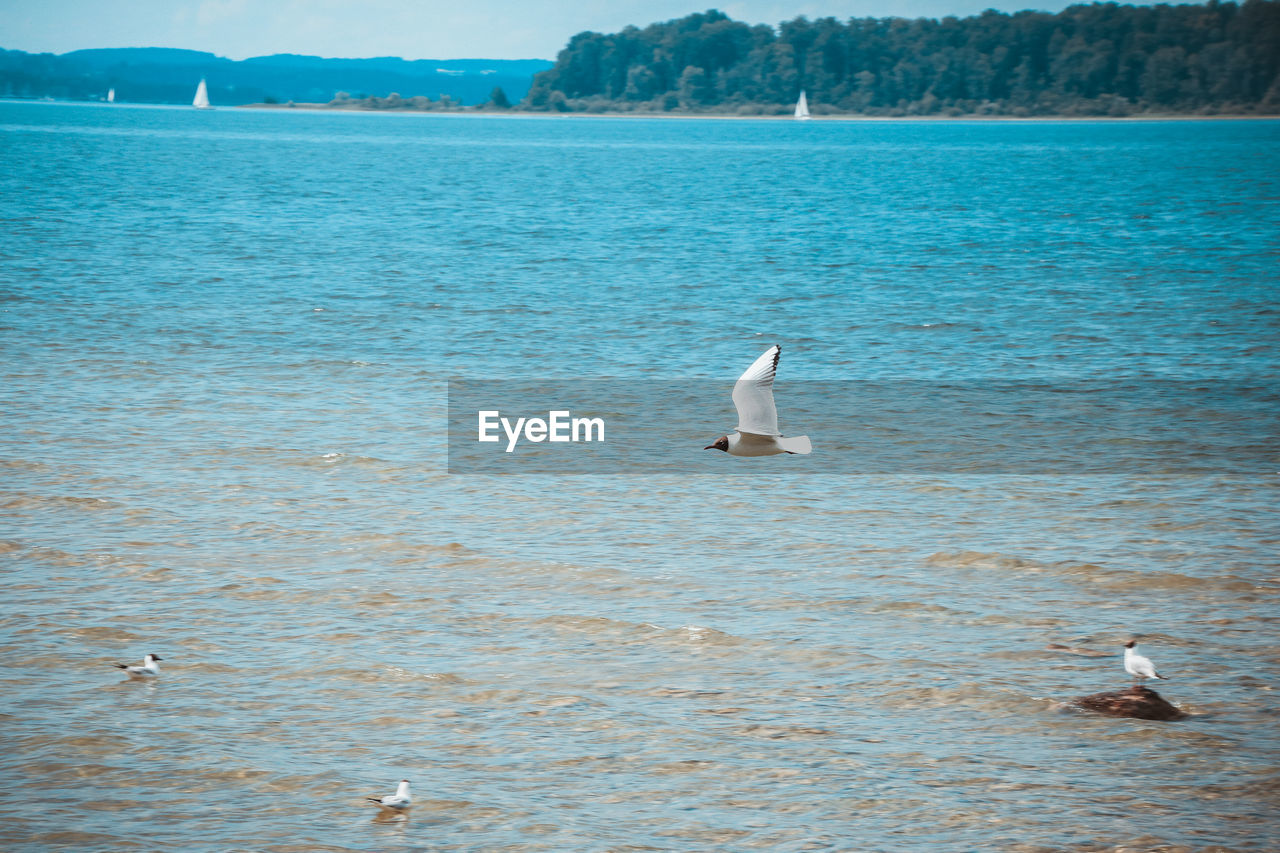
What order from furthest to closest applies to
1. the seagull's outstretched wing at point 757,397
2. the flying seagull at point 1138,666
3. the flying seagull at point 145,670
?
the seagull's outstretched wing at point 757,397
the flying seagull at point 145,670
the flying seagull at point 1138,666

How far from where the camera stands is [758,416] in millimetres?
15023

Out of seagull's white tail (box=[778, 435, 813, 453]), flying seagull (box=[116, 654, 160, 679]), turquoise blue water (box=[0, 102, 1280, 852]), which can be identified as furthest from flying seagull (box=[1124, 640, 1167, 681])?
flying seagull (box=[116, 654, 160, 679])

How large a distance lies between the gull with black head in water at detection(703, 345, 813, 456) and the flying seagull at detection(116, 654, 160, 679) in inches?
244

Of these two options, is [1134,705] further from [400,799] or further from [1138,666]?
[400,799]

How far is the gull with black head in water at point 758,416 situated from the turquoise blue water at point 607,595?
108 cm

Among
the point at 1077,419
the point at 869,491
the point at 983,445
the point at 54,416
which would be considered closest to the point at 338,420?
the point at 54,416

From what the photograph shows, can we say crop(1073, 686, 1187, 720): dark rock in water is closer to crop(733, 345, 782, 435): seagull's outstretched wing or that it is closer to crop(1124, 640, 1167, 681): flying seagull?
crop(1124, 640, 1167, 681): flying seagull

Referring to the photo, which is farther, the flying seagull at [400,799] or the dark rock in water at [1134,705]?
the dark rock in water at [1134,705]

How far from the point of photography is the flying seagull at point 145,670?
36.6ft

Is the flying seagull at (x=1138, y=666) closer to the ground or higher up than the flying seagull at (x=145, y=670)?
higher up

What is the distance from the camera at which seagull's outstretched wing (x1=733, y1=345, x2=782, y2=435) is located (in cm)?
1390

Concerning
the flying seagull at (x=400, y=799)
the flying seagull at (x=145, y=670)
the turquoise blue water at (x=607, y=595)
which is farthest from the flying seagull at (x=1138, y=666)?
the flying seagull at (x=145, y=670)

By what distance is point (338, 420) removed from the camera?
21.3m

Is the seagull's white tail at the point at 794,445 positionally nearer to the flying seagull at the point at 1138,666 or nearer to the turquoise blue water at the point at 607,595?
the turquoise blue water at the point at 607,595
